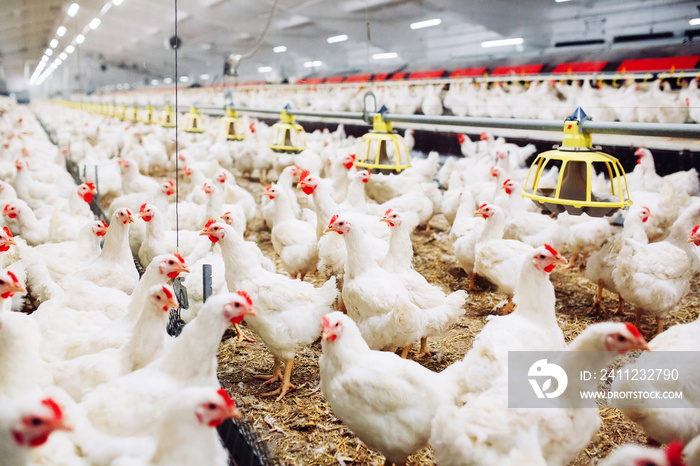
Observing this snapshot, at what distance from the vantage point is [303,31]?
7.89m

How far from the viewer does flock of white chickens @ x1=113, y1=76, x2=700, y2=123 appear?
584 centimetres

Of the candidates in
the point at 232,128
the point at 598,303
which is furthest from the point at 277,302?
the point at 232,128

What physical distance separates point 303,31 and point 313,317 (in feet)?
21.3

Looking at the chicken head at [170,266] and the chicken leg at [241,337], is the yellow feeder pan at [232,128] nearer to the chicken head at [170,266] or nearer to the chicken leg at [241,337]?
the chicken leg at [241,337]

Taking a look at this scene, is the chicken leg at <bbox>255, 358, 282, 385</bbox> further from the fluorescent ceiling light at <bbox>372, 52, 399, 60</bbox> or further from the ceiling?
the fluorescent ceiling light at <bbox>372, 52, 399, 60</bbox>

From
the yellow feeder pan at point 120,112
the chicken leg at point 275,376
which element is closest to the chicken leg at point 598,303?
the chicken leg at point 275,376

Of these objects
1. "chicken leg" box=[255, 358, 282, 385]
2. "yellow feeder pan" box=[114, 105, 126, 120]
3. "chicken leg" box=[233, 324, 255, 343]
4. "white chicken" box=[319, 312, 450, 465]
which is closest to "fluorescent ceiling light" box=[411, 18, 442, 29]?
"chicken leg" box=[233, 324, 255, 343]

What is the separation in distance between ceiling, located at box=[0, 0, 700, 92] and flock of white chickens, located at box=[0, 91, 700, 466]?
1.55 metres

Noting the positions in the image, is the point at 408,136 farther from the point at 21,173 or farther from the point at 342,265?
the point at 21,173

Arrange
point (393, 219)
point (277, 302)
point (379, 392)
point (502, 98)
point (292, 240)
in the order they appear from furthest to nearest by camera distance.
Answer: point (502, 98) → point (292, 240) → point (393, 219) → point (277, 302) → point (379, 392)

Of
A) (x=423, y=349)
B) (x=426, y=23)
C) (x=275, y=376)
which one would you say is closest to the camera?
(x=275, y=376)

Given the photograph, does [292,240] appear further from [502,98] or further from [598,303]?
[502,98]

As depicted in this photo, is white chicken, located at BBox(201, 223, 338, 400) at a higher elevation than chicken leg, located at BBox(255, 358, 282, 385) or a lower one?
higher

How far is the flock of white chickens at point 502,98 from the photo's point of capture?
584 centimetres
